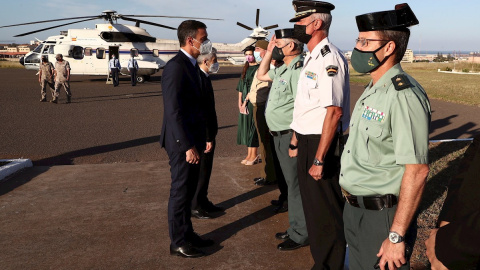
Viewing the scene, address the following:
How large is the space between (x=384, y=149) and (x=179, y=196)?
7.38 feet

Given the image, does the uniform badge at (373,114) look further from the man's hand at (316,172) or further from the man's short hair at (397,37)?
the man's hand at (316,172)

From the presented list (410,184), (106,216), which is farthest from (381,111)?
(106,216)

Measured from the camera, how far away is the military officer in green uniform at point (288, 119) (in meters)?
4.19

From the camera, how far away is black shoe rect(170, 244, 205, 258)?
3939mm

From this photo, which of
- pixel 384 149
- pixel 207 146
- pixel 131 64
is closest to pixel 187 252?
pixel 207 146

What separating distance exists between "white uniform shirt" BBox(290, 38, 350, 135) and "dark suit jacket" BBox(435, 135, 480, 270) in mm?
1462

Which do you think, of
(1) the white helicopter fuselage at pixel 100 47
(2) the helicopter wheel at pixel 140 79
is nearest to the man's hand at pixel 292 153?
(1) the white helicopter fuselage at pixel 100 47

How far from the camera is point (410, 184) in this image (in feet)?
6.66

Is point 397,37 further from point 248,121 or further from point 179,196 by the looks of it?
point 248,121

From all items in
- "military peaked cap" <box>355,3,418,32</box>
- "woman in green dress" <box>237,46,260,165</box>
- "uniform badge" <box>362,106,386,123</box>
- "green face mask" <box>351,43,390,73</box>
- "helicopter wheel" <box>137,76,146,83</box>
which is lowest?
"helicopter wheel" <box>137,76,146,83</box>

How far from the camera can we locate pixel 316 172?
3.24 metres

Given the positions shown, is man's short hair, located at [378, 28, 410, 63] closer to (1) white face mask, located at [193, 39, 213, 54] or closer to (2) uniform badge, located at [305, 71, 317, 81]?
(2) uniform badge, located at [305, 71, 317, 81]

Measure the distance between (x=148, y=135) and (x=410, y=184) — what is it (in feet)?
28.3

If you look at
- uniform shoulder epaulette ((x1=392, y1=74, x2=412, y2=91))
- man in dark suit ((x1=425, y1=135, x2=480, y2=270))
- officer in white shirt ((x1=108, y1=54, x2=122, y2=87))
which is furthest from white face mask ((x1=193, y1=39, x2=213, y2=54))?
officer in white shirt ((x1=108, y1=54, x2=122, y2=87))
